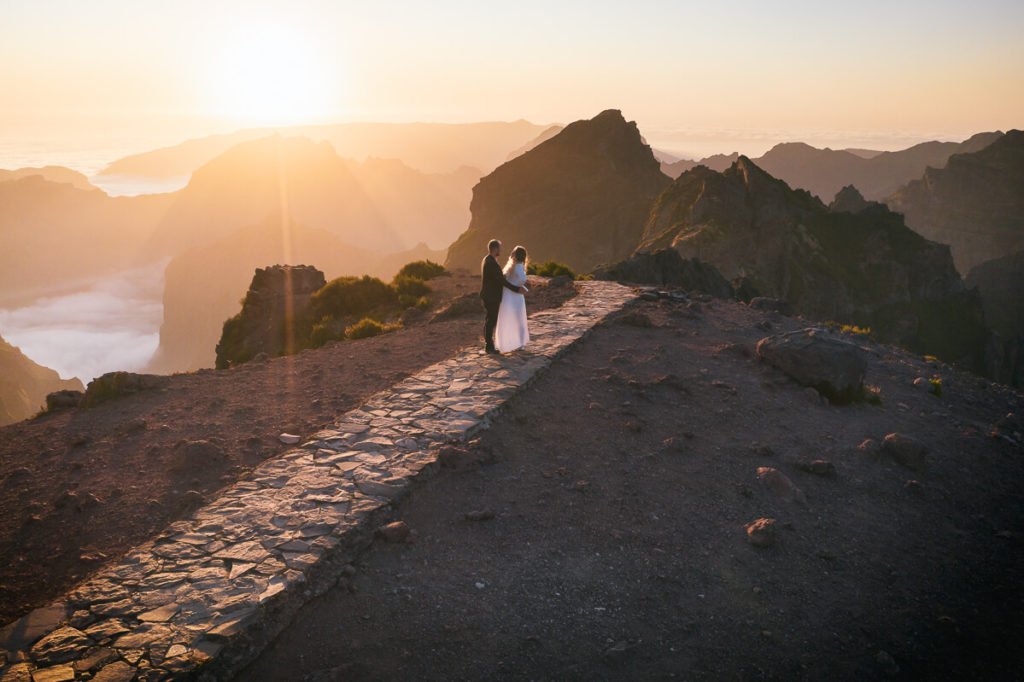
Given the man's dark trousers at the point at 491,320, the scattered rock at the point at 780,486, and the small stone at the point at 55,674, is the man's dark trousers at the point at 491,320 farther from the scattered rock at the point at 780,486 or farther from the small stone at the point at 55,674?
the small stone at the point at 55,674

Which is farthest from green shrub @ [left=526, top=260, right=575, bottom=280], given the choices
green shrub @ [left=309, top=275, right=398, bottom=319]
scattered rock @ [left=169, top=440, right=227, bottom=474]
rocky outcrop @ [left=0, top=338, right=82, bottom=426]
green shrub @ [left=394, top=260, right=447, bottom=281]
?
rocky outcrop @ [left=0, top=338, right=82, bottom=426]

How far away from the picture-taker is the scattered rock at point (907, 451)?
8.66 meters

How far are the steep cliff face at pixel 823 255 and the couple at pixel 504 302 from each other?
4427cm

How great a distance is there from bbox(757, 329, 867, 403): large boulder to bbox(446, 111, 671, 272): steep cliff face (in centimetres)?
7959

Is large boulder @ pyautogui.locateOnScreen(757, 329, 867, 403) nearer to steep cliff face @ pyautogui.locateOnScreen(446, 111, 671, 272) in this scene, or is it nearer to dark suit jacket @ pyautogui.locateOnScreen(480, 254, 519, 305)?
dark suit jacket @ pyautogui.locateOnScreen(480, 254, 519, 305)

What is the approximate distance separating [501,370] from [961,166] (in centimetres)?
Result: 16385

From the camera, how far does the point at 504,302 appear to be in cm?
1155

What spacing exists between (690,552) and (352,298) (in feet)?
56.6

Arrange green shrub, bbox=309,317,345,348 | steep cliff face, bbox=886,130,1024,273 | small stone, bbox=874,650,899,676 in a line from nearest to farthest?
small stone, bbox=874,650,899,676 → green shrub, bbox=309,317,345,348 → steep cliff face, bbox=886,130,1024,273

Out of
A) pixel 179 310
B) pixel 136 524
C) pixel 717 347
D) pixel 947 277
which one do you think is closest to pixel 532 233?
→ pixel 947 277

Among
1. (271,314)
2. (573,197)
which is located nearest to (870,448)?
(271,314)

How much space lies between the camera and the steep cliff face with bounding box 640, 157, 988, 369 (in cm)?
5850

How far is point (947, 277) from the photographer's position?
7075 cm

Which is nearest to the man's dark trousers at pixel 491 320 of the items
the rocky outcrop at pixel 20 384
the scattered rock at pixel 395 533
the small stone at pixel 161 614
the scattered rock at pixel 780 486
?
the scattered rock at pixel 780 486
